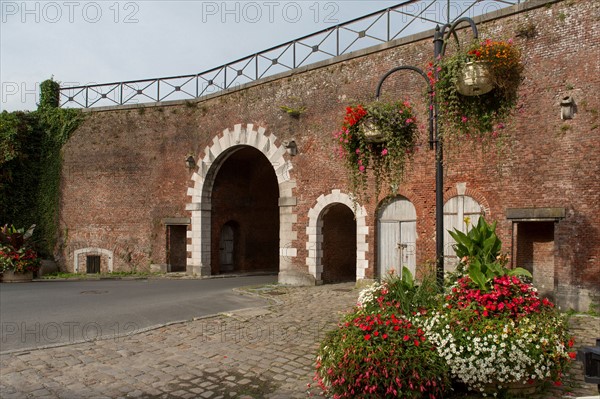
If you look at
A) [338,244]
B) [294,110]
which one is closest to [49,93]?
[294,110]

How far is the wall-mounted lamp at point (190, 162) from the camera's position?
17.4 meters

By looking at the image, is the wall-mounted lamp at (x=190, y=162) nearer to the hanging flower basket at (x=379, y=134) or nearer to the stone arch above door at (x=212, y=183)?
the stone arch above door at (x=212, y=183)

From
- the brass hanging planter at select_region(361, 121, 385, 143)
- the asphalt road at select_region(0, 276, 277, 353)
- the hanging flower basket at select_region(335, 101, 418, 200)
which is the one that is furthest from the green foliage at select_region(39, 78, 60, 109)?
the brass hanging planter at select_region(361, 121, 385, 143)

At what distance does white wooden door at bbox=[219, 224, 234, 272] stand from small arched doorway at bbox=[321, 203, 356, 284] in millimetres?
5574

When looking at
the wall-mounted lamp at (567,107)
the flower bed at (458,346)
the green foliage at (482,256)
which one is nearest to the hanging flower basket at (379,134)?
the green foliage at (482,256)

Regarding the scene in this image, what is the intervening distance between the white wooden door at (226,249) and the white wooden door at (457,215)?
959 cm

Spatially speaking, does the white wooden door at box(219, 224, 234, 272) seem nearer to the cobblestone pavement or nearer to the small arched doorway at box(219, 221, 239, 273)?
the small arched doorway at box(219, 221, 239, 273)

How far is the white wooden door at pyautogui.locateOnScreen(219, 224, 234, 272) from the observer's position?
18609mm

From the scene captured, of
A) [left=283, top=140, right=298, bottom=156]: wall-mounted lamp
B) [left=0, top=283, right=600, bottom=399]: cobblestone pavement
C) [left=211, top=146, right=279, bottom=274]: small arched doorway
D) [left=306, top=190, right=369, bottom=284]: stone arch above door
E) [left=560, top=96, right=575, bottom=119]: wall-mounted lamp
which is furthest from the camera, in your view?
[left=211, top=146, right=279, bottom=274]: small arched doorway

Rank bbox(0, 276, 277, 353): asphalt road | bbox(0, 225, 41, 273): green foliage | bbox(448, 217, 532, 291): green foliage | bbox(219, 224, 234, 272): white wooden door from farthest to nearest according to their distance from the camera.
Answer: bbox(219, 224, 234, 272): white wooden door < bbox(0, 225, 41, 273): green foliage < bbox(0, 276, 277, 353): asphalt road < bbox(448, 217, 532, 291): green foliage

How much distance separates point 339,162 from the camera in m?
13.4

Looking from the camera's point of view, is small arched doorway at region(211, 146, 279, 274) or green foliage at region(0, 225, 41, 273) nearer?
green foliage at region(0, 225, 41, 273)

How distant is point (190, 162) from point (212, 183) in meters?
1.07

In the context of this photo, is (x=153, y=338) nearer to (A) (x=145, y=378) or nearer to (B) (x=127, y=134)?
(A) (x=145, y=378)
